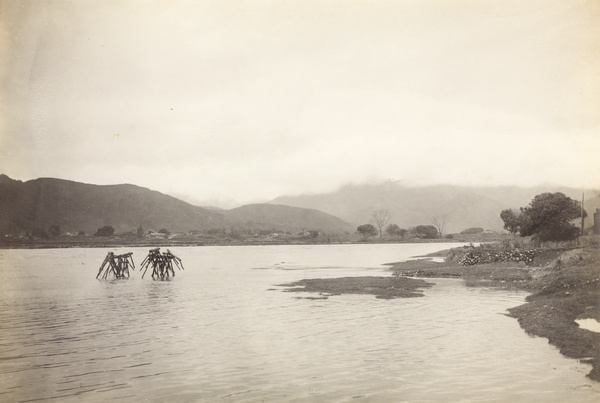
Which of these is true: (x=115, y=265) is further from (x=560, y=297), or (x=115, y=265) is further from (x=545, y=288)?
(x=560, y=297)

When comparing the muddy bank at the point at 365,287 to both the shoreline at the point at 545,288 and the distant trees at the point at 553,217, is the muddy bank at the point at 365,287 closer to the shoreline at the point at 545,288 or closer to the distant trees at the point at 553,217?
the shoreline at the point at 545,288

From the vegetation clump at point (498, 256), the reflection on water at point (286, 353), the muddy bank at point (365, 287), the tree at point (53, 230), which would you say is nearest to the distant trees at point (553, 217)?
the vegetation clump at point (498, 256)

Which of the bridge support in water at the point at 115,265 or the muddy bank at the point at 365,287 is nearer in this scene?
the muddy bank at the point at 365,287

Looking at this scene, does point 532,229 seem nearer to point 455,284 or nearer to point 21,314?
point 455,284

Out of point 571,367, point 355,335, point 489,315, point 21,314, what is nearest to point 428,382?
point 571,367

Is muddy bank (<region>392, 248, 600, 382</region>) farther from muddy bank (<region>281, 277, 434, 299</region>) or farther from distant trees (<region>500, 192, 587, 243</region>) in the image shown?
distant trees (<region>500, 192, 587, 243</region>)
